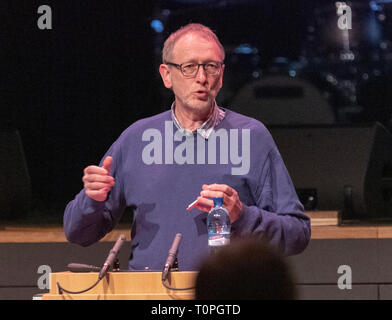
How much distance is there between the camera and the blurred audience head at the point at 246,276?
1084 millimetres

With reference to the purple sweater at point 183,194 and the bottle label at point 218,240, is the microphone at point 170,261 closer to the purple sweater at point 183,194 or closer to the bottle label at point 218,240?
the bottle label at point 218,240

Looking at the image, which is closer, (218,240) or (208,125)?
(218,240)

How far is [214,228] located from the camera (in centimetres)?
247

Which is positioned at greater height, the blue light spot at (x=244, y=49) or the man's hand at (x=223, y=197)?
the blue light spot at (x=244, y=49)

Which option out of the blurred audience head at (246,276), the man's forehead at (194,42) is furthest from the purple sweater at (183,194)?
the blurred audience head at (246,276)

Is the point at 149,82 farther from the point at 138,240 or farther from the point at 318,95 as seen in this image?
the point at 138,240

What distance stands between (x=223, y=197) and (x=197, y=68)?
655mm

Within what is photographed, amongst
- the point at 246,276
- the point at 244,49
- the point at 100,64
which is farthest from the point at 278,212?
the point at 100,64

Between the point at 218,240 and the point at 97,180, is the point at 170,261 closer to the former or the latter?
the point at 218,240

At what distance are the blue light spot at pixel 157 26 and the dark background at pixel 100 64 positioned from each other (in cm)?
3

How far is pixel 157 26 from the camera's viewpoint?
13.6ft

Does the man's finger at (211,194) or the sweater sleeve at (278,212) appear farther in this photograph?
the sweater sleeve at (278,212)
